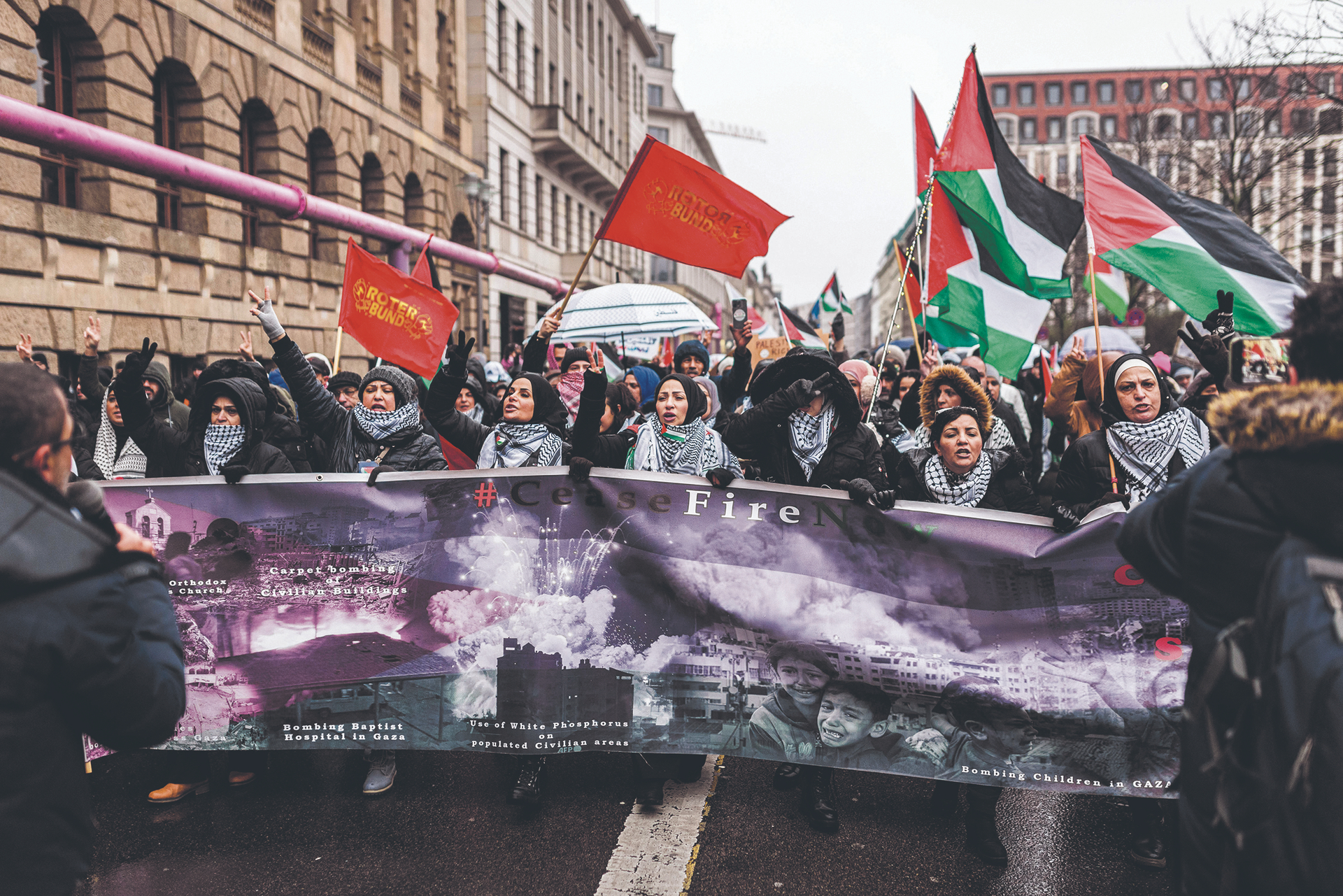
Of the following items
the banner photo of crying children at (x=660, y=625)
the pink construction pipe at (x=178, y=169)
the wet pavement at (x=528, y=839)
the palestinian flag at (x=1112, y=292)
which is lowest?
the wet pavement at (x=528, y=839)

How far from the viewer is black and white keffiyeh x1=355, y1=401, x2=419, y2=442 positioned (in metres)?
4.85

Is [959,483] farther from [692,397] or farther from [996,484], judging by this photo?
[692,397]

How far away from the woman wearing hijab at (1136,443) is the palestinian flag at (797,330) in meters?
5.94

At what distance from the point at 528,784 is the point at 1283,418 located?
3.10m

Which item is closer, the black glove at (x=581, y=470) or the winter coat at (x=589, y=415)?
the black glove at (x=581, y=470)

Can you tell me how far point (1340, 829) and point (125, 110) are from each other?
16060 mm

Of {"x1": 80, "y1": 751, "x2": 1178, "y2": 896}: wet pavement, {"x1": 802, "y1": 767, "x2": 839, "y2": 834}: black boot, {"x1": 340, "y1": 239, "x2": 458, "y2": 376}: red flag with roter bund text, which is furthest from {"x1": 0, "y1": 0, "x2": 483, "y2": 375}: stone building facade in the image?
{"x1": 802, "y1": 767, "x2": 839, "y2": 834}: black boot

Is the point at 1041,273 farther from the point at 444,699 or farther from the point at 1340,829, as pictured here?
the point at 1340,829

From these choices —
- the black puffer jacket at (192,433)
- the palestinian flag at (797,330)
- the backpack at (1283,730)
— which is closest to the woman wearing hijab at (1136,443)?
the backpack at (1283,730)

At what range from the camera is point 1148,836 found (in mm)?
3512

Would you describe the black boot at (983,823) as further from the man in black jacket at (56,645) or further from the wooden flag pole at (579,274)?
the man in black jacket at (56,645)

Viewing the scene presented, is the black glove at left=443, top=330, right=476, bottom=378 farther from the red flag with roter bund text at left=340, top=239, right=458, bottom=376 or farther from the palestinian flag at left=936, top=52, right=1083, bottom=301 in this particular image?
the palestinian flag at left=936, top=52, right=1083, bottom=301

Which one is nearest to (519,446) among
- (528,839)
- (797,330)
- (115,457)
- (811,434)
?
(811,434)

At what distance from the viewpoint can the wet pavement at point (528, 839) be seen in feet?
10.7
